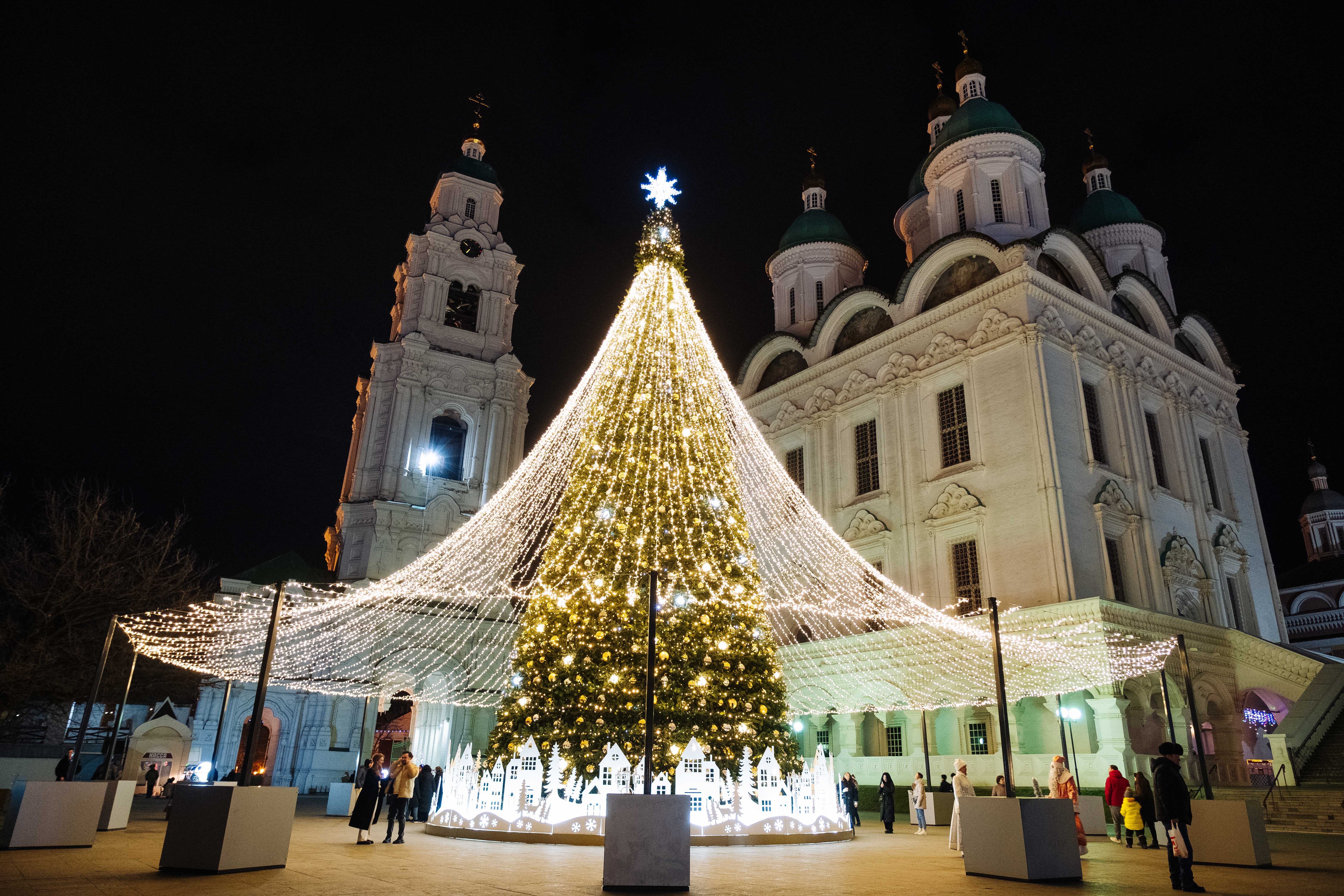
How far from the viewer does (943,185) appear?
30312 millimetres

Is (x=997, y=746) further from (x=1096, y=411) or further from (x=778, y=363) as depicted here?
(x=778, y=363)

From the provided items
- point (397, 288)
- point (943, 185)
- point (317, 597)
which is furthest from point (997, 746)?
point (397, 288)

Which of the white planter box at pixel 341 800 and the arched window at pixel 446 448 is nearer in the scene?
the white planter box at pixel 341 800

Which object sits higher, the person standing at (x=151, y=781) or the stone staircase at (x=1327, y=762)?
the stone staircase at (x=1327, y=762)

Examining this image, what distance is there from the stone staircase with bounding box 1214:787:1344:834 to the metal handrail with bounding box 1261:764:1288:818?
0.07 ft

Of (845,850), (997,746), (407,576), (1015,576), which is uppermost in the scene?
(1015,576)

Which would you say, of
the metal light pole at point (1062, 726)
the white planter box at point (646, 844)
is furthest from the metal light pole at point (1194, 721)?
the white planter box at point (646, 844)

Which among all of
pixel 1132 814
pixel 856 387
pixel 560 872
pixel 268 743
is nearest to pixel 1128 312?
pixel 856 387

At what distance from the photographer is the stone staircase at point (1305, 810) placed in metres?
16.1

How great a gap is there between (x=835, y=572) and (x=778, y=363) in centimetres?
1162

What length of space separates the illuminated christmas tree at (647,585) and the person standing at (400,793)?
1.21 meters

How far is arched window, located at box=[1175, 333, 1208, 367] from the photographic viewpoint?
1187 inches

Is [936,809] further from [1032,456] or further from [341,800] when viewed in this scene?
[341,800]

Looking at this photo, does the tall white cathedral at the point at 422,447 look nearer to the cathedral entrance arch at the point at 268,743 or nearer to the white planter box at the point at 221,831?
the cathedral entrance arch at the point at 268,743
